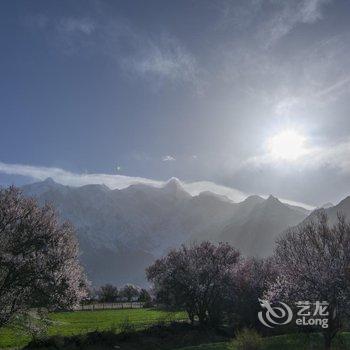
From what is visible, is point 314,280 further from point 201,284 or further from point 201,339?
point 201,284

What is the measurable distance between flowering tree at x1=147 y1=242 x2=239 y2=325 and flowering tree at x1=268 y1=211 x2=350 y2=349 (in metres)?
26.8

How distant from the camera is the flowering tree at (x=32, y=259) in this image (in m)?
40.0

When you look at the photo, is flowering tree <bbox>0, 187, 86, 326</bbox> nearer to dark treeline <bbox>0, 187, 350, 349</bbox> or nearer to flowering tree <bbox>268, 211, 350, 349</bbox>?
dark treeline <bbox>0, 187, 350, 349</bbox>

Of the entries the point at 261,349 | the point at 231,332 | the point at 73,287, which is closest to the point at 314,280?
the point at 261,349

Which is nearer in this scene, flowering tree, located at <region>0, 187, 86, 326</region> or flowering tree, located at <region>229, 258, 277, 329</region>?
flowering tree, located at <region>0, 187, 86, 326</region>

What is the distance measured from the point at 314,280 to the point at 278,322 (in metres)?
24.0

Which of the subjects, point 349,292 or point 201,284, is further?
point 201,284

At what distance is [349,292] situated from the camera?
1451 inches

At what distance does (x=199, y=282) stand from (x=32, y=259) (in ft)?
110

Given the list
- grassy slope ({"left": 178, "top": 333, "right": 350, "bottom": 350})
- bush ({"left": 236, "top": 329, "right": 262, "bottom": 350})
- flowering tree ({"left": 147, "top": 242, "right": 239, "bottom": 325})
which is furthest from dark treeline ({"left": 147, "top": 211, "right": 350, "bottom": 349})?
bush ({"left": 236, "top": 329, "right": 262, "bottom": 350})

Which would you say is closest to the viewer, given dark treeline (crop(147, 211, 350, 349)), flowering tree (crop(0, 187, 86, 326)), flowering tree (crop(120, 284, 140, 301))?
flowering tree (crop(0, 187, 86, 326))

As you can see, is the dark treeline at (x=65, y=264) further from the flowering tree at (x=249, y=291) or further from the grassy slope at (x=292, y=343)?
the flowering tree at (x=249, y=291)

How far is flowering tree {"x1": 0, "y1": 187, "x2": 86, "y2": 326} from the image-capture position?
1575 inches

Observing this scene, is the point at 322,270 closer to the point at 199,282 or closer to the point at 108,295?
the point at 199,282
